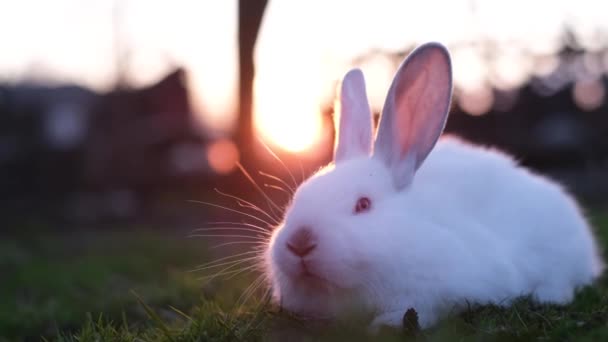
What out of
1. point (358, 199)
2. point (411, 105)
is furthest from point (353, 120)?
point (358, 199)

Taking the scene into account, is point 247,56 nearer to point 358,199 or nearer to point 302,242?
point 358,199

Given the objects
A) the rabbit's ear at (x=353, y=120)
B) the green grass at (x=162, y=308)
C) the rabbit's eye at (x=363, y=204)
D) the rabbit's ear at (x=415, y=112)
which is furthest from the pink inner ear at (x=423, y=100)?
the green grass at (x=162, y=308)

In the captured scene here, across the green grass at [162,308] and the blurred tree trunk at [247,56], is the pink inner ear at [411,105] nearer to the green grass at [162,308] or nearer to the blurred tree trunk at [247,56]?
the green grass at [162,308]

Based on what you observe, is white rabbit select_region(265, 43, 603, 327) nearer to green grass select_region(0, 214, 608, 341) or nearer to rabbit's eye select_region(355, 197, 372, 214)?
rabbit's eye select_region(355, 197, 372, 214)

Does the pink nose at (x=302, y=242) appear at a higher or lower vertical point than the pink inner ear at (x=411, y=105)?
lower

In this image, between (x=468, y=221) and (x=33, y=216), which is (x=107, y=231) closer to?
(x=33, y=216)

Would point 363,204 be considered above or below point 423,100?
below

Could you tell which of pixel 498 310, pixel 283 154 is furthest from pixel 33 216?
pixel 498 310

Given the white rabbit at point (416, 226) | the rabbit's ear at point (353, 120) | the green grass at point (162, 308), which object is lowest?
the green grass at point (162, 308)
